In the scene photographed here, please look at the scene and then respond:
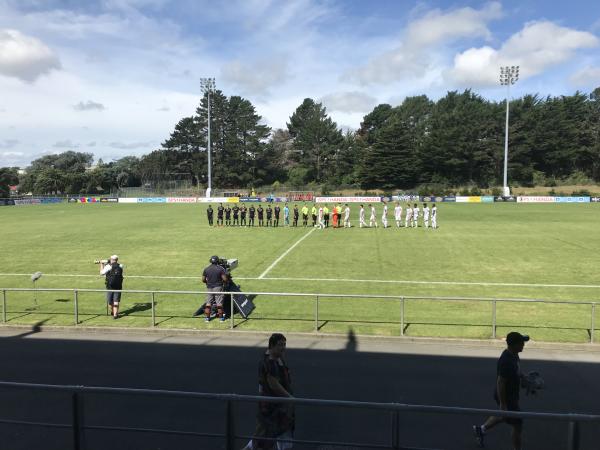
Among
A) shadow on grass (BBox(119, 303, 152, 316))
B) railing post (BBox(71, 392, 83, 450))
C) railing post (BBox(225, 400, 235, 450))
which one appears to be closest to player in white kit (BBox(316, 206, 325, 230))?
shadow on grass (BBox(119, 303, 152, 316))

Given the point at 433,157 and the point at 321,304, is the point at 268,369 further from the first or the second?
the point at 433,157

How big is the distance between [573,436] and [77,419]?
4.49 metres

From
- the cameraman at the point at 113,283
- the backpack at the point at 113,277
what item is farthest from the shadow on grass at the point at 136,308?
the backpack at the point at 113,277

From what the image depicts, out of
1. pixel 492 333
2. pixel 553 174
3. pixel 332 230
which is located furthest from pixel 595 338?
pixel 553 174

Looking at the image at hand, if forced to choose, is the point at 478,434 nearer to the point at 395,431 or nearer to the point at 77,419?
the point at 395,431

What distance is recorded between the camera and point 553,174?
315 feet

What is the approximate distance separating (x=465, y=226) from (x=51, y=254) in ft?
85.6

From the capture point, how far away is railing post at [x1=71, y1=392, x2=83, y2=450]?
4.67m

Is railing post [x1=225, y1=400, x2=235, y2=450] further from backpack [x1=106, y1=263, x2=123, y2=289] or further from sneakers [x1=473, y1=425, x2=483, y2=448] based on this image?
backpack [x1=106, y1=263, x2=123, y2=289]

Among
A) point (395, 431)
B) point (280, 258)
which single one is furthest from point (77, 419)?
point (280, 258)

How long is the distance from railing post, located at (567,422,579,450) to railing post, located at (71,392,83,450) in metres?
→ 4.38

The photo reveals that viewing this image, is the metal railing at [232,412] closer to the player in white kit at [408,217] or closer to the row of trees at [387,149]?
the player in white kit at [408,217]

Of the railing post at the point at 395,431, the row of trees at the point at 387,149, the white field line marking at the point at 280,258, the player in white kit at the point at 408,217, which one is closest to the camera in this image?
the railing post at the point at 395,431

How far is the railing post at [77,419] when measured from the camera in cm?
467
